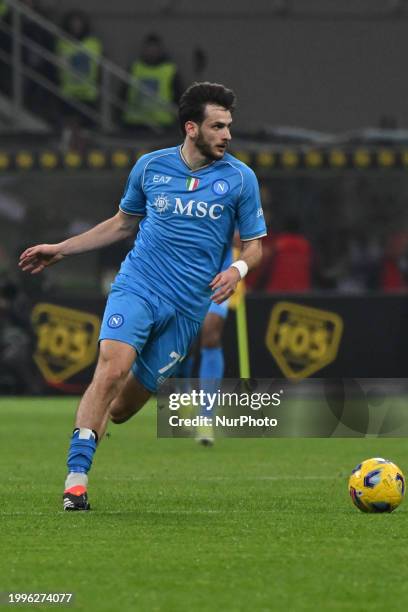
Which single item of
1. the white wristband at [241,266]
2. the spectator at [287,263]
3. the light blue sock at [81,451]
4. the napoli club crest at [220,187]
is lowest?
the light blue sock at [81,451]

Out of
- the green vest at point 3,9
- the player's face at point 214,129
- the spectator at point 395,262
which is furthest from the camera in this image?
the green vest at point 3,9

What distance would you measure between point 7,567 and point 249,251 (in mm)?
2672

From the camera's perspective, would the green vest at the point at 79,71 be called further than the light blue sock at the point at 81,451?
Yes

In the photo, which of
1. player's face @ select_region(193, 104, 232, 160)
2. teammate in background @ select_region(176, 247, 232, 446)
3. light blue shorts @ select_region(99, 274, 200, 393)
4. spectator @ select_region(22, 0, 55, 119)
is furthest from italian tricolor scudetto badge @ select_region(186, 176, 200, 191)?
spectator @ select_region(22, 0, 55, 119)

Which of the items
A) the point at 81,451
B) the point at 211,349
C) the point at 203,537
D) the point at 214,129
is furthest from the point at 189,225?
the point at 211,349

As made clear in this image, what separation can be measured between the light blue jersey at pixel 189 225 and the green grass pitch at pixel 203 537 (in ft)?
3.64

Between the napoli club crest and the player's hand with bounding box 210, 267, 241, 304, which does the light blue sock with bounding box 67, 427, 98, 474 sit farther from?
the napoli club crest

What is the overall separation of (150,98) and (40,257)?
14.6 meters

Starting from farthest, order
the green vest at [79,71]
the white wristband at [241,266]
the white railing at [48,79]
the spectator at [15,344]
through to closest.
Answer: the green vest at [79,71] < the white railing at [48,79] < the spectator at [15,344] < the white wristband at [241,266]

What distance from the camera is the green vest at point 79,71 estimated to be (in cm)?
2290

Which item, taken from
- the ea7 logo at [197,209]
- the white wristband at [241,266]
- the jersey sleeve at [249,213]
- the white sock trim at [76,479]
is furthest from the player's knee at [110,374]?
the jersey sleeve at [249,213]

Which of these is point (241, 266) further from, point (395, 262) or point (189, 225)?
point (395, 262)

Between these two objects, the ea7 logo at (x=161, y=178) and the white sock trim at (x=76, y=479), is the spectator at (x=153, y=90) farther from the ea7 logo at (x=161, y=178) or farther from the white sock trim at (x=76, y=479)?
the white sock trim at (x=76, y=479)

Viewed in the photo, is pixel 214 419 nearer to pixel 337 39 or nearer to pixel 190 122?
pixel 190 122
